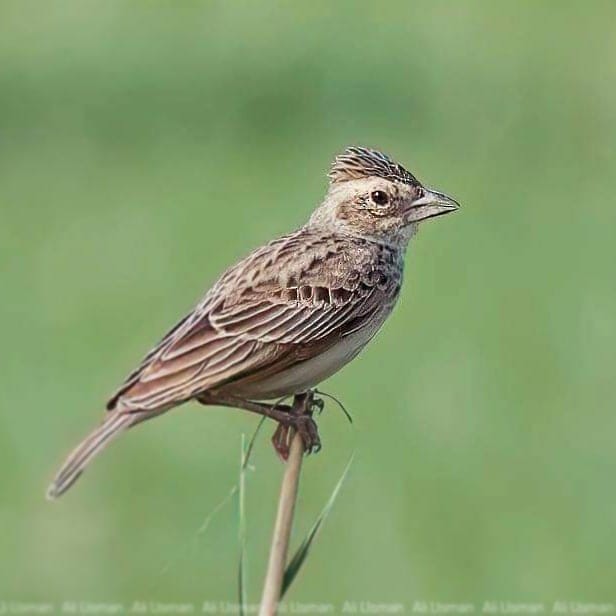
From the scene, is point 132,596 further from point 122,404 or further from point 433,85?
point 433,85

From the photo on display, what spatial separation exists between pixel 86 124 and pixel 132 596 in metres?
7.94

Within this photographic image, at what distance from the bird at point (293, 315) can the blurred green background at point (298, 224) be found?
1.11ft

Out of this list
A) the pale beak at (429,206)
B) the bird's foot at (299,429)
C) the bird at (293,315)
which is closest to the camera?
the bird's foot at (299,429)

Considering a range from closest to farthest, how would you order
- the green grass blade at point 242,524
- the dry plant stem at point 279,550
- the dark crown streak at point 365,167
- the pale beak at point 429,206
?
the dry plant stem at point 279,550 < the green grass blade at point 242,524 < the pale beak at point 429,206 < the dark crown streak at point 365,167

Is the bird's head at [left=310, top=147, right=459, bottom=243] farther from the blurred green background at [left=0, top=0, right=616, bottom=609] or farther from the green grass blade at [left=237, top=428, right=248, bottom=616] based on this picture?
the green grass blade at [left=237, top=428, right=248, bottom=616]

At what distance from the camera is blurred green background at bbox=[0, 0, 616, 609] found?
8516mm

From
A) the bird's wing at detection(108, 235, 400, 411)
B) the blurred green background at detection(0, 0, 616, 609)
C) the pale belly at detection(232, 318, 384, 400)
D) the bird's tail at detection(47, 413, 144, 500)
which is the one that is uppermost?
the bird's tail at detection(47, 413, 144, 500)

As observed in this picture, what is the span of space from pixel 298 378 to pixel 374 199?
1042 millimetres

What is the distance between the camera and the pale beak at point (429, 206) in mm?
5121

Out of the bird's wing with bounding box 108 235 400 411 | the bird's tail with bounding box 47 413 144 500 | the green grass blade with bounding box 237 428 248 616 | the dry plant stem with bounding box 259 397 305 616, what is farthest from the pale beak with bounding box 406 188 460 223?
the dry plant stem with bounding box 259 397 305 616

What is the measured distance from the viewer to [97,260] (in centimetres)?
1225

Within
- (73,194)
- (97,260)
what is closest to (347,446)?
(97,260)

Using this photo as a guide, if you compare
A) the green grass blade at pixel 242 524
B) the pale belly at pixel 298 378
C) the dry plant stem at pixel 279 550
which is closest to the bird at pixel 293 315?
the pale belly at pixel 298 378

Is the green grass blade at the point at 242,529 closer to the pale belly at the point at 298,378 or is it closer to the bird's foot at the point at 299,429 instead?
the bird's foot at the point at 299,429
